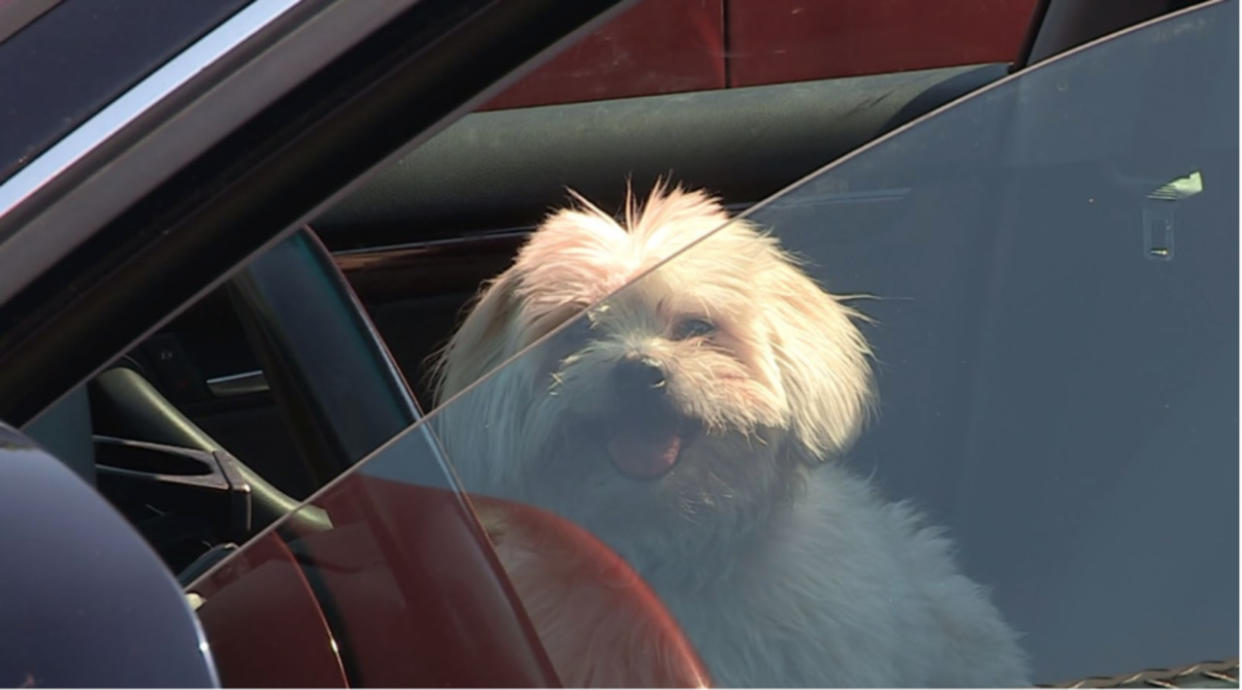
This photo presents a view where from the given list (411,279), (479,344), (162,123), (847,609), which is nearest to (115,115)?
(162,123)

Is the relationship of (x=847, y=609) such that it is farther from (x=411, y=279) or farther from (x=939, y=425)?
(x=411, y=279)

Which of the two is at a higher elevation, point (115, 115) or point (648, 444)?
point (115, 115)

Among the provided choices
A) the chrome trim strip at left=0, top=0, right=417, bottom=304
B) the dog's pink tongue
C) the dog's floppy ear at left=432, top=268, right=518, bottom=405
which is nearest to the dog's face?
the dog's pink tongue

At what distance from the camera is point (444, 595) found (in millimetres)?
781

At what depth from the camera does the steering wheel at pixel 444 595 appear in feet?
2.47

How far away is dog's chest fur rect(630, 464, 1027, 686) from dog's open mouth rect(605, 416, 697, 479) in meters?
0.05

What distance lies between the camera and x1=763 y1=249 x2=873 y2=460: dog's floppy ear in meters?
0.79

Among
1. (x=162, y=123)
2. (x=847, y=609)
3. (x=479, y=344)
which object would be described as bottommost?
(x=847, y=609)

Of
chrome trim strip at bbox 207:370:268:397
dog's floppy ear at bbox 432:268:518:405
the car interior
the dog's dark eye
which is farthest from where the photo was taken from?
chrome trim strip at bbox 207:370:268:397

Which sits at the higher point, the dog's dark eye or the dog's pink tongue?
the dog's dark eye

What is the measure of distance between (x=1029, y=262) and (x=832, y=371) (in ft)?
0.37

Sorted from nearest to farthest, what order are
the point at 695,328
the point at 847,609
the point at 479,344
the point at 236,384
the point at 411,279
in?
the point at 847,609
the point at 695,328
the point at 479,344
the point at 236,384
the point at 411,279

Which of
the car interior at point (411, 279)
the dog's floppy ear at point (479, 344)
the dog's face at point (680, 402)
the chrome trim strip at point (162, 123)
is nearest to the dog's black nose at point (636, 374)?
the dog's face at point (680, 402)

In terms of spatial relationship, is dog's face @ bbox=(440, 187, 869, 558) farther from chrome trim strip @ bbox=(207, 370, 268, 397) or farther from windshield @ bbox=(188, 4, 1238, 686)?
chrome trim strip @ bbox=(207, 370, 268, 397)
